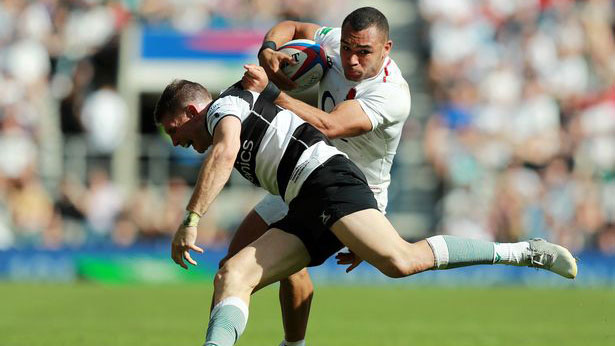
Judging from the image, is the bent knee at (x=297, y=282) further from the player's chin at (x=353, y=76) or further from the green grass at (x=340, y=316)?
the green grass at (x=340, y=316)

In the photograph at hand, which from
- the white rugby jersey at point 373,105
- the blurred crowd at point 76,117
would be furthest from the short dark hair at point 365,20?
the blurred crowd at point 76,117

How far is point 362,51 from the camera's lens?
7645 millimetres

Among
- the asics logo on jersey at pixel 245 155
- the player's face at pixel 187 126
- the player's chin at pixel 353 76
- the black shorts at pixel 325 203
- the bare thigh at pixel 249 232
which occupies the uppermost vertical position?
the player's chin at pixel 353 76

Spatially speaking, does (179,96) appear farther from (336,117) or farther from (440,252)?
(440,252)

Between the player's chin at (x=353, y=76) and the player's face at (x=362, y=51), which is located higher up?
the player's face at (x=362, y=51)

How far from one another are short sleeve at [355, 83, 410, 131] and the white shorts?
1049 millimetres

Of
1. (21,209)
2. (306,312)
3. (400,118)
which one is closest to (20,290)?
(21,209)

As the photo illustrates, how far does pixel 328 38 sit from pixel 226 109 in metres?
1.67

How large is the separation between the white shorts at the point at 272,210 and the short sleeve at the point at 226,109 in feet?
4.71

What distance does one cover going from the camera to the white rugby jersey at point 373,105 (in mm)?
7777

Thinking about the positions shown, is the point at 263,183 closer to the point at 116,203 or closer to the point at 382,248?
the point at 382,248

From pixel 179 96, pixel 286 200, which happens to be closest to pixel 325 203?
pixel 286 200

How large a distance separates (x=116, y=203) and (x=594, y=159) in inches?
319

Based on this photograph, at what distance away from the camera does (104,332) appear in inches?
443
